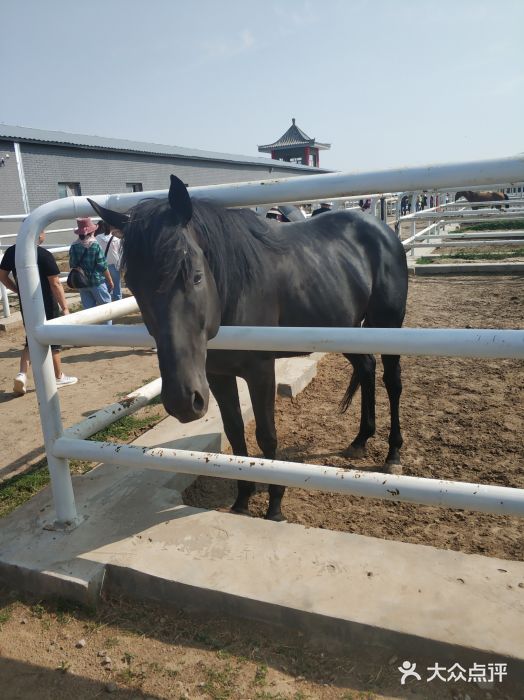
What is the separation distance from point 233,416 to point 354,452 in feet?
3.57

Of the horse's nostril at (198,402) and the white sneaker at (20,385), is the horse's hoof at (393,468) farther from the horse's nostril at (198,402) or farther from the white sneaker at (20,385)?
the white sneaker at (20,385)

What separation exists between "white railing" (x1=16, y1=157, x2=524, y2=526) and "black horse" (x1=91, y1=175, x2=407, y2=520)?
21 centimetres

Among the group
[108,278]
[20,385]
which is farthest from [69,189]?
[20,385]

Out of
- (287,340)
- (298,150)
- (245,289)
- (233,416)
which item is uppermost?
(298,150)

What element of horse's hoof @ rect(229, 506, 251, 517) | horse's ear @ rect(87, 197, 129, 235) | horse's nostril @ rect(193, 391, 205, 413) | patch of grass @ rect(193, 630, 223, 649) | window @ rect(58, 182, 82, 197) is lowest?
horse's hoof @ rect(229, 506, 251, 517)

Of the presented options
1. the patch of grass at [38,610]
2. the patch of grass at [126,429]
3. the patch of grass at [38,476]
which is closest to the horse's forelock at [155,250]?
the patch of grass at [38,610]

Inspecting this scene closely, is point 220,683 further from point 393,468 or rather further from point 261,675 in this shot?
point 393,468

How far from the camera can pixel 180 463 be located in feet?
6.08

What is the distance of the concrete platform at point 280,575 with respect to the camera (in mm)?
1577

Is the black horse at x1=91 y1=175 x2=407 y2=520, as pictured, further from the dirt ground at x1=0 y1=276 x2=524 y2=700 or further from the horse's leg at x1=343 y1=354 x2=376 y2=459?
the dirt ground at x1=0 y1=276 x2=524 y2=700

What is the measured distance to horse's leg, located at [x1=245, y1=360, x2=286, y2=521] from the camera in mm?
2359

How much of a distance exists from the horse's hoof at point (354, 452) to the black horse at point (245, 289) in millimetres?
14

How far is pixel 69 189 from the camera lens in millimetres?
19719

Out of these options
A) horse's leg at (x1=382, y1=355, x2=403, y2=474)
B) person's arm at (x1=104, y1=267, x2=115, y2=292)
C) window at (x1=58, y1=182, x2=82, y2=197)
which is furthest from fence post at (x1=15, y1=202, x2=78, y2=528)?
window at (x1=58, y1=182, x2=82, y2=197)
